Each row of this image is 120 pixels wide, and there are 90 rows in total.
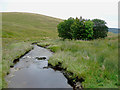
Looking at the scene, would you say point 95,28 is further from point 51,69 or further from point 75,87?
point 75,87

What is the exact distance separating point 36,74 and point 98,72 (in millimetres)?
5193

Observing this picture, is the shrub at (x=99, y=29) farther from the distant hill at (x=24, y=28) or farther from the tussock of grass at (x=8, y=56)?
the distant hill at (x=24, y=28)

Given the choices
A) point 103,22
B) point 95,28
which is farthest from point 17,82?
point 103,22

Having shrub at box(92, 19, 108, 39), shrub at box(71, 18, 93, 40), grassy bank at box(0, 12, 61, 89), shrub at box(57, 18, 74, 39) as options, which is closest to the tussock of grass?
grassy bank at box(0, 12, 61, 89)

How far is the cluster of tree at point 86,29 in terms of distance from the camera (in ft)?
82.9

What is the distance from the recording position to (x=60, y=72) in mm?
10023

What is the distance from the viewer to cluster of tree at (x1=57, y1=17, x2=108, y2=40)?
82.9 feet

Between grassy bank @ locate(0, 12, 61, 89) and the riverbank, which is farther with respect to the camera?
grassy bank @ locate(0, 12, 61, 89)

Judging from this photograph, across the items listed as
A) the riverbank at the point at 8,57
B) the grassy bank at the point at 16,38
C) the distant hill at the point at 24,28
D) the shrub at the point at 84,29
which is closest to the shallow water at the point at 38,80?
the riverbank at the point at 8,57

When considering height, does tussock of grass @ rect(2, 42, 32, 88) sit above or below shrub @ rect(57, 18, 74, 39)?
below

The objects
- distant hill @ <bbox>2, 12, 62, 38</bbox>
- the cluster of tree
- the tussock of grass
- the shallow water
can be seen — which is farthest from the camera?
distant hill @ <bbox>2, 12, 62, 38</bbox>

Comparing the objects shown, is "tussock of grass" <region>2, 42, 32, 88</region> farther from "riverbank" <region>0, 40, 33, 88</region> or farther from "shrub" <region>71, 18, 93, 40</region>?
"shrub" <region>71, 18, 93, 40</region>

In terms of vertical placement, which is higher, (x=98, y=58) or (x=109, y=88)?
(x=98, y=58)

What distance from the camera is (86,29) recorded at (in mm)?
24953
